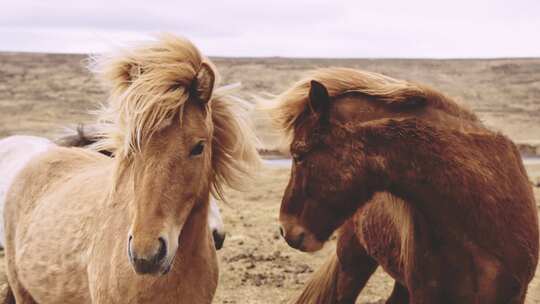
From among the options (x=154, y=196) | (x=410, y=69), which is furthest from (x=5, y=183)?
(x=410, y=69)

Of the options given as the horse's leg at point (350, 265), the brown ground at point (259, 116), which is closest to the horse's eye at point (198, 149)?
the brown ground at point (259, 116)

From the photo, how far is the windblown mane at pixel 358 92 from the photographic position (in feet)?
11.5

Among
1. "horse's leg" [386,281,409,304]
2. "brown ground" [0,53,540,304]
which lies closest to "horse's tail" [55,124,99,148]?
"brown ground" [0,53,540,304]

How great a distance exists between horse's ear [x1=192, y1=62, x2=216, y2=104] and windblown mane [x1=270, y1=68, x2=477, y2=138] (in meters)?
0.62

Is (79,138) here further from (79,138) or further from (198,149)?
(198,149)

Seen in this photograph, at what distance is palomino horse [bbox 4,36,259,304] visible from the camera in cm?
290

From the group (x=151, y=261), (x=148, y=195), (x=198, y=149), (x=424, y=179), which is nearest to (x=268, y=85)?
(x=424, y=179)

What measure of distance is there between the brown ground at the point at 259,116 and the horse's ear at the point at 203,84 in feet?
2.88

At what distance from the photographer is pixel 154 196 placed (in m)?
2.87

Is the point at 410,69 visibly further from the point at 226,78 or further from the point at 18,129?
the point at 18,129

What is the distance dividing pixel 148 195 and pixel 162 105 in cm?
39

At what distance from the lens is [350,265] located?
483 cm

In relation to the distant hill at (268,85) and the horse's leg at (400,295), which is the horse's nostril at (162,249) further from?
the distant hill at (268,85)

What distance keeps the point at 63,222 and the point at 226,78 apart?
79.0ft
